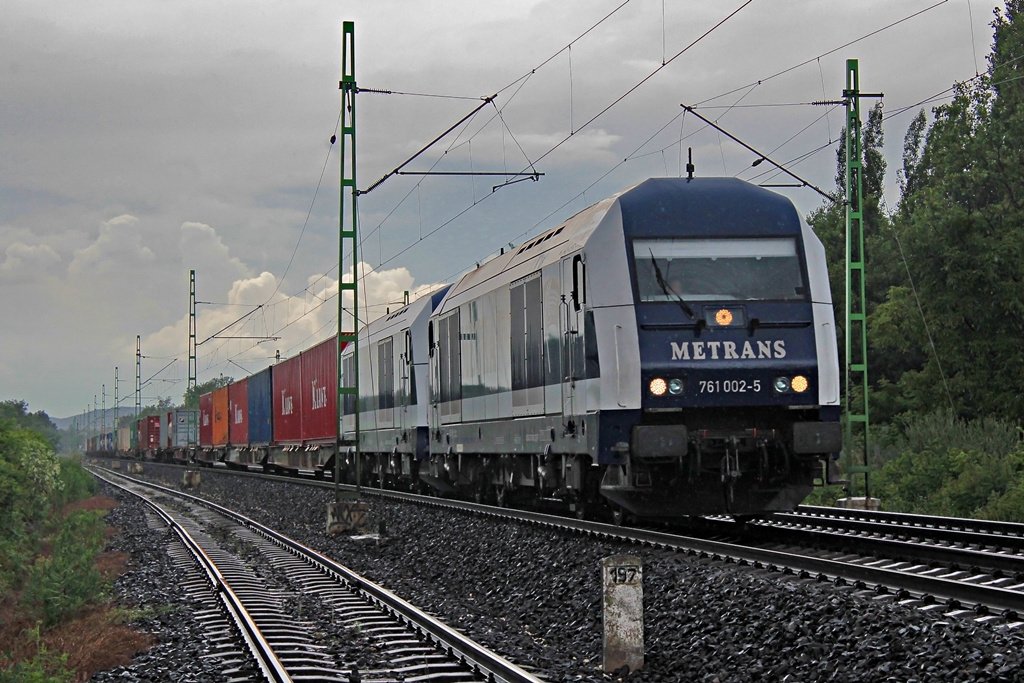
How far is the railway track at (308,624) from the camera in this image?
8.27 metres

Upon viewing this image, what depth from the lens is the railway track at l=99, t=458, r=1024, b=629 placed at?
831 cm

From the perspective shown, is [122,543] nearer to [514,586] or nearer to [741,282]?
[514,586]

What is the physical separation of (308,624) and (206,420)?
2101 inches

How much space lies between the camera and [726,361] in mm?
→ 12562

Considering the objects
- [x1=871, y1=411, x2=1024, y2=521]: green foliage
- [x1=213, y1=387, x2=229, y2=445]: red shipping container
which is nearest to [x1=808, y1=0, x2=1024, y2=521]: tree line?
[x1=871, y1=411, x2=1024, y2=521]: green foliage

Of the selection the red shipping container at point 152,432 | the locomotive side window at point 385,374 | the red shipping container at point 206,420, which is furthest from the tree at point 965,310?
the red shipping container at point 152,432

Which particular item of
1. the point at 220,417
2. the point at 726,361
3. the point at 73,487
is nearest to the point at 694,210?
the point at 726,361

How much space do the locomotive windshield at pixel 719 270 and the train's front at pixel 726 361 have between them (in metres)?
0.01

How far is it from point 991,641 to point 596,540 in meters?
6.68

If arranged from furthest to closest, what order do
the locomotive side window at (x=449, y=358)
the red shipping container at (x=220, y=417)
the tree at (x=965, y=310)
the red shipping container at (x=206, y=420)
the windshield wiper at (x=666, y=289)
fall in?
the red shipping container at (x=206, y=420)
the red shipping container at (x=220, y=417)
the tree at (x=965, y=310)
the locomotive side window at (x=449, y=358)
the windshield wiper at (x=666, y=289)

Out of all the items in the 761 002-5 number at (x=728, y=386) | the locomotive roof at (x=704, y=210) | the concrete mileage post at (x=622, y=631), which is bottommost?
the concrete mileage post at (x=622, y=631)

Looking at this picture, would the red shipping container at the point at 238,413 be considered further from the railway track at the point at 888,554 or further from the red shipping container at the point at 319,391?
the railway track at the point at 888,554

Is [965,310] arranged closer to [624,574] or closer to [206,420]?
[624,574]

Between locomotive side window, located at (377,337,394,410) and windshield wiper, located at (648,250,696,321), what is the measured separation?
14133mm
